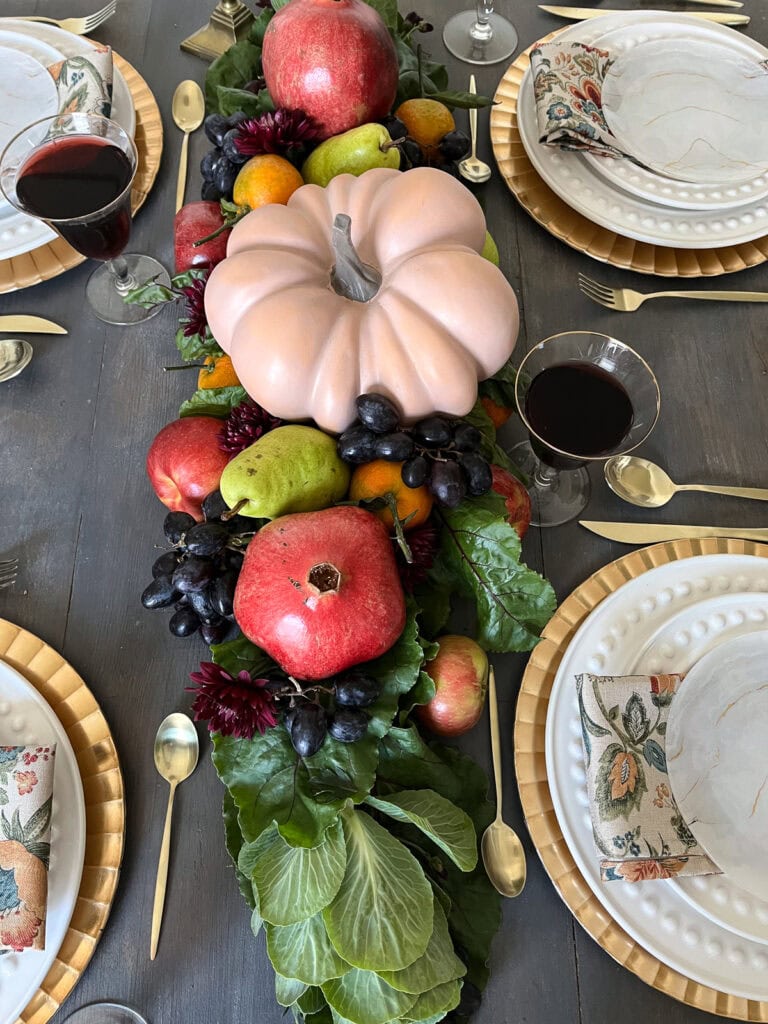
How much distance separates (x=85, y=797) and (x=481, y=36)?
41.9 inches

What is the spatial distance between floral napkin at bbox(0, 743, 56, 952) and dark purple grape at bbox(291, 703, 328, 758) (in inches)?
8.2

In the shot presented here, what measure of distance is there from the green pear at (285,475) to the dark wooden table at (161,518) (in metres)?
0.20

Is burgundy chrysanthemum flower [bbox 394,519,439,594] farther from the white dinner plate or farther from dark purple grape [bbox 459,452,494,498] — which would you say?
the white dinner plate

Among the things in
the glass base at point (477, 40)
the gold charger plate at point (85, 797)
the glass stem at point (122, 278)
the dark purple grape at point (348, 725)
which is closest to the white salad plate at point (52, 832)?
the gold charger plate at point (85, 797)

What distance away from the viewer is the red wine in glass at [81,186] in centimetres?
73

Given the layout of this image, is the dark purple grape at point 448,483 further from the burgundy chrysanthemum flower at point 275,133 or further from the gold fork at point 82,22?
the gold fork at point 82,22

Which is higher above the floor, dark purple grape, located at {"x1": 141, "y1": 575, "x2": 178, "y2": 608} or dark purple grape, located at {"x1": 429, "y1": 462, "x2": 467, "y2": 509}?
dark purple grape, located at {"x1": 429, "y1": 462, "x2": 467, "y2": 509}

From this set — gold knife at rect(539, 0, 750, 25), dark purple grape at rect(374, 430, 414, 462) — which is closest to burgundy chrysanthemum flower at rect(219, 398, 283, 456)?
dark purple grape at rect(374, 430, 414, 462)

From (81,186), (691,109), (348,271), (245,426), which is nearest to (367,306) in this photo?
(348,271)

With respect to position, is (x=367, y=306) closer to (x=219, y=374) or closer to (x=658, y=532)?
(x=219, y=374)

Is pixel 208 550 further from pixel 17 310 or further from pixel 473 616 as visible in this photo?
pixel 17 310

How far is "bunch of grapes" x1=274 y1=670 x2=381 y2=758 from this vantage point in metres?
0.52

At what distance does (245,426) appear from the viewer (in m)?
0.65

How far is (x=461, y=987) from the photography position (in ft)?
1.76
